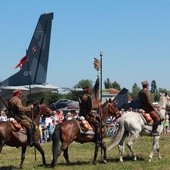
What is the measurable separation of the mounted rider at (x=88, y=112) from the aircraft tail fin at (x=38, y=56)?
23736 mm

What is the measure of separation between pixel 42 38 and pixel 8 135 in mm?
26697

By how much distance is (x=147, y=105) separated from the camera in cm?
1611

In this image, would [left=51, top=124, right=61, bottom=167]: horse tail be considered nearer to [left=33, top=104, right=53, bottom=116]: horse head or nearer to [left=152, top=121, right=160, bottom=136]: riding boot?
[left=33, top=104, right=53, bottom=116]: horse head

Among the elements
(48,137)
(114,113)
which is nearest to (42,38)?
(48,137)

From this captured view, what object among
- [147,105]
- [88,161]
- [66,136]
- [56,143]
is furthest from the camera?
[88,161]

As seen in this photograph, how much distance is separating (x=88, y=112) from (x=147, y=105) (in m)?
2.03

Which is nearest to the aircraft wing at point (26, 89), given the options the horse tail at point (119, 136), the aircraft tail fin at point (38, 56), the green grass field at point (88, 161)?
the aircraft tail fin at point (38, 56)

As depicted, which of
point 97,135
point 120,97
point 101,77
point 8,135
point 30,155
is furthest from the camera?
point 120,97

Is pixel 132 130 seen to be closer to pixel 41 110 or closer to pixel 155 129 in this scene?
pixel 155 129

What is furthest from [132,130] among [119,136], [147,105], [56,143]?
[56,143]

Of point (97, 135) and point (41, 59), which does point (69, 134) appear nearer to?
point (97, 135)

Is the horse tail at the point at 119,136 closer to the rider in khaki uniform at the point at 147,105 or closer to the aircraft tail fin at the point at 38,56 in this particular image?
the rider in khaki uniform at the point at 147,105

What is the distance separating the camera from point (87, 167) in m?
14.6

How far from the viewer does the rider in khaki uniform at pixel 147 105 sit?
16.0 metres
